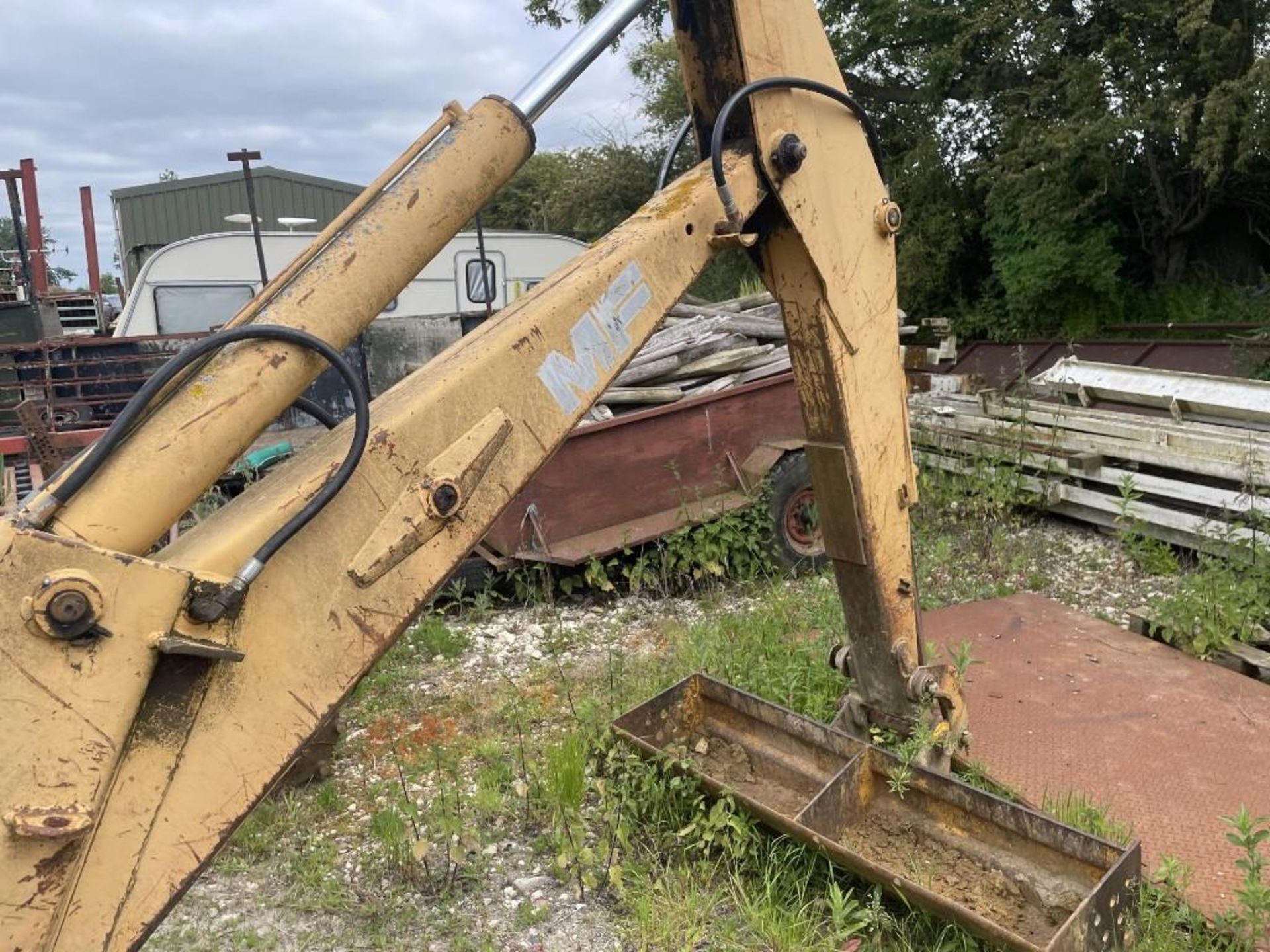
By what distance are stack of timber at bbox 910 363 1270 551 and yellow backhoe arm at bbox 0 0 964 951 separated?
397 cm

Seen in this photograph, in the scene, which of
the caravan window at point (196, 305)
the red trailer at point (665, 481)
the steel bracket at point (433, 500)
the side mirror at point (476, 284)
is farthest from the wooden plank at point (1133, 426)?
the caravan window at point (196, 305)

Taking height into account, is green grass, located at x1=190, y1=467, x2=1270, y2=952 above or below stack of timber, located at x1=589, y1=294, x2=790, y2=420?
below

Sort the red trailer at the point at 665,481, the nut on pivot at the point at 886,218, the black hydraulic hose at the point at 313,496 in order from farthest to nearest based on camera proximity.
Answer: the red trailer at the point at 665,481 < the nut on pivot at the point at 886,218 < the black hydraulic hose at the point at 313,496

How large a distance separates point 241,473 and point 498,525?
189 cm

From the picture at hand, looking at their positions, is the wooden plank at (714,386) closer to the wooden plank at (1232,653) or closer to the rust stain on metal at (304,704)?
the wooden plank at (1232,653)

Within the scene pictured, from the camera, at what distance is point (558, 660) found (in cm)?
496

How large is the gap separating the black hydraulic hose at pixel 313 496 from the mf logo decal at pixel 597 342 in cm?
39

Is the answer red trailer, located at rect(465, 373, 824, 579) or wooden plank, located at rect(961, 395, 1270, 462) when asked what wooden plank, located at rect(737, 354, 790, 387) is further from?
wooden plank, located at rect(961, 395, 1270, 462)

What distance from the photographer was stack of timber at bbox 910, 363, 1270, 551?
5.50 m

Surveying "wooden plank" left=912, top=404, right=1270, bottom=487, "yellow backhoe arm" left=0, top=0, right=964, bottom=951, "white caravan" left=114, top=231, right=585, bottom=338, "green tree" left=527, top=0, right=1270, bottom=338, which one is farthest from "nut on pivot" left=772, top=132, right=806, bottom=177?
"green tree" left=527, top=0, right=1270, bottom=338

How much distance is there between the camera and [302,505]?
170 centimetres

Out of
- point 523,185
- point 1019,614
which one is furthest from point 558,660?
point 523,185

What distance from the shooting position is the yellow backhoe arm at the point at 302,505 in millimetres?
1484

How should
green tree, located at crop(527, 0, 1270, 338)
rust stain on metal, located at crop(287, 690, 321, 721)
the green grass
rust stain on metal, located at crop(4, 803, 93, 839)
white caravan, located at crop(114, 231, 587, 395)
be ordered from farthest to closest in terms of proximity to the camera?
1. green tree, located at crop(527, 0, 1270, 338)
2. white caravan, located at crop(114, 231, 587, 395)
3. the green grass
4. rust stain on metal, located at crop(287, 690, 321, 721)
5. rust stain on metal, located at crop(4, 803, 93, 839)
